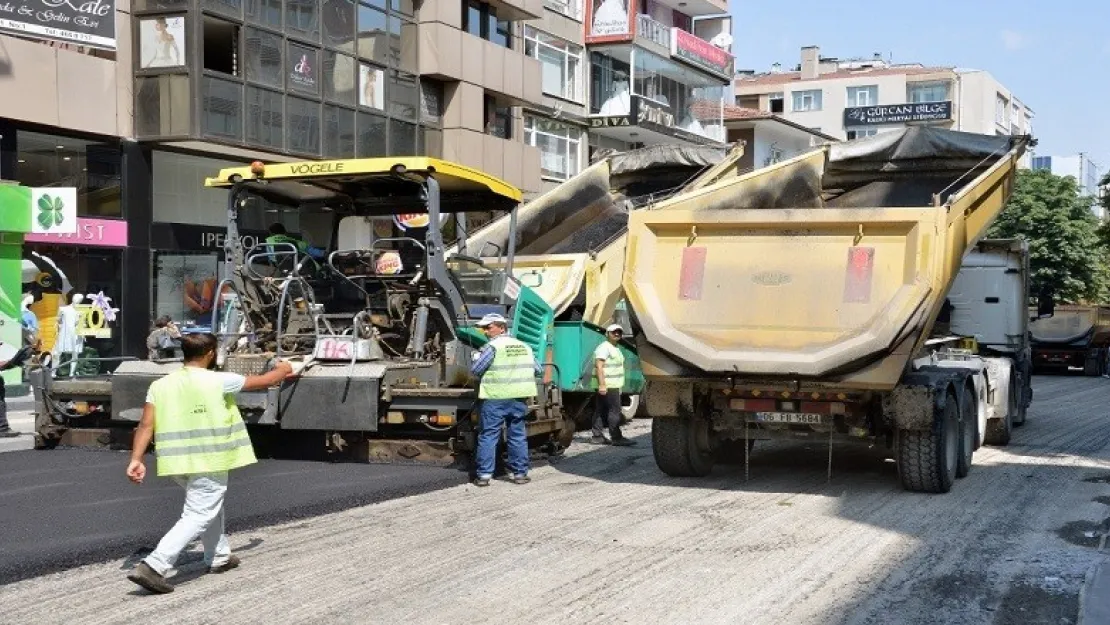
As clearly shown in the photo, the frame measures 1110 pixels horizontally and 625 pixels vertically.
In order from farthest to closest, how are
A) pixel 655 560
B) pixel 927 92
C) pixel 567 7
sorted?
pixel 927 92 < pixel 567 7 < pixel 655 560

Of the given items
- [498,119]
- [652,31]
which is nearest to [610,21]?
[652,31]

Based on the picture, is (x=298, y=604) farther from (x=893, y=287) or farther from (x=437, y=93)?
(x=437, y=93)

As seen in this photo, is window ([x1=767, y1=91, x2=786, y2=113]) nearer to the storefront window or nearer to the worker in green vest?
the storefront window

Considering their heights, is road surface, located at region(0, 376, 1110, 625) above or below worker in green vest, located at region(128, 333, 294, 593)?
below

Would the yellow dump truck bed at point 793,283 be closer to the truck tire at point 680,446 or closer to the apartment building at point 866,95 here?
the truck tire at point 680,446

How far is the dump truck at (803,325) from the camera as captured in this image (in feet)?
31.2

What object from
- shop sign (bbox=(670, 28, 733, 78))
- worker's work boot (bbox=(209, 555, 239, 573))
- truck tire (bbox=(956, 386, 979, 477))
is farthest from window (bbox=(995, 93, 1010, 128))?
worker's work boot (bbox=(209, 555, 239, 573))

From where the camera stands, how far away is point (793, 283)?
982 centimetres

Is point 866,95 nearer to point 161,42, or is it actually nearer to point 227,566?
point 161,42

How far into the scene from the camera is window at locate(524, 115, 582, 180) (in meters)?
35.3

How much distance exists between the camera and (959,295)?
48.9ft

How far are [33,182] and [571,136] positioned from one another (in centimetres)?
1943

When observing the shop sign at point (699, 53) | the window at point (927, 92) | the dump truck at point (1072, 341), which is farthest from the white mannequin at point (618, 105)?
the window at point (927, 92)

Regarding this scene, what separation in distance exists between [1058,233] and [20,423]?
4518 cm
